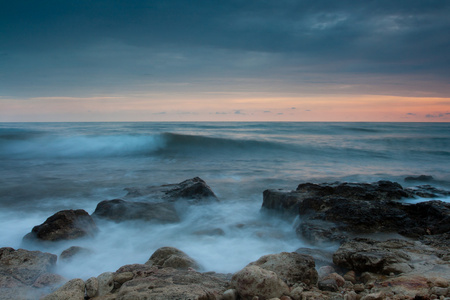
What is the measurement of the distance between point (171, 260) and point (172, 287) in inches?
45.4

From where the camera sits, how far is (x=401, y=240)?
410 centimetres

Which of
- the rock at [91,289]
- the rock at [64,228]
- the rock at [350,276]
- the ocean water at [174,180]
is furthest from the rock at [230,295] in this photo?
the rock at [64,228]

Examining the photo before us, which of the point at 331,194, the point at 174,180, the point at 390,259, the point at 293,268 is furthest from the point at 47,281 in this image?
the point at 174,180

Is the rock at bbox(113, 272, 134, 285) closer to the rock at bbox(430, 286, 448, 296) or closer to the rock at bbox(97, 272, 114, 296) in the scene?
the rock at bbox(97, 272, 114, 296)

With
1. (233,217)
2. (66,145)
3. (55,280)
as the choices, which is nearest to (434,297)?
(55,280)

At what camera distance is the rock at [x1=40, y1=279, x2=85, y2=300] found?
2.66 m

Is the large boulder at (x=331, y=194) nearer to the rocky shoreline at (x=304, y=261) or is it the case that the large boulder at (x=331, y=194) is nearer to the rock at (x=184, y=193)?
the rocky shoreline at (x=304, y=261)

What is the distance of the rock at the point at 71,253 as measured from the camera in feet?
13.8

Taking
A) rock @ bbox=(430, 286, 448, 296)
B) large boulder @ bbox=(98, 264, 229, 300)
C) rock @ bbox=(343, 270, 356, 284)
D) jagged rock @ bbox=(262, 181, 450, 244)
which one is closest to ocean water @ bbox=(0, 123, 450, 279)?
jagged rock @ bbox=(262, 181, 450, 244)

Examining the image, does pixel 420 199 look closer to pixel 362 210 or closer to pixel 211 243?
pixel 362 210

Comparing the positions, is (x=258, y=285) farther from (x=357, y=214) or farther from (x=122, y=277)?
(x=357, y=214)

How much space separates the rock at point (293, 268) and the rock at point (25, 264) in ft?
7.68

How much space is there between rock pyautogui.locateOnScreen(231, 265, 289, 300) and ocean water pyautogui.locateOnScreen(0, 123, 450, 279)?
162 centimetres

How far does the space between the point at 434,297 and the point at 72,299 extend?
8.83ft
